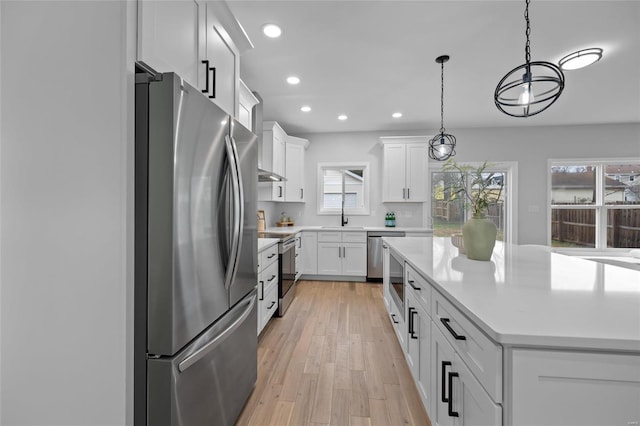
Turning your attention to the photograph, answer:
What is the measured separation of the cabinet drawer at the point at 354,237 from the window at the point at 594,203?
337 centimetres

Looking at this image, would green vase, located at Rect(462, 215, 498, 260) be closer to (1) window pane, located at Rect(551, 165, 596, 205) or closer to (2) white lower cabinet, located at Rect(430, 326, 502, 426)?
(2) white lower cabinet, located at Rect(430, 326, 502, 426)

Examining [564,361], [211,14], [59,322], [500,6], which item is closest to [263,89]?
[211,14]

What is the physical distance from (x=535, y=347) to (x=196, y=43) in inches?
69.3

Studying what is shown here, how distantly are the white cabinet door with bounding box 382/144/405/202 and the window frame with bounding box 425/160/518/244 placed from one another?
492 mm

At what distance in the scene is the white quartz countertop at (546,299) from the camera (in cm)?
67

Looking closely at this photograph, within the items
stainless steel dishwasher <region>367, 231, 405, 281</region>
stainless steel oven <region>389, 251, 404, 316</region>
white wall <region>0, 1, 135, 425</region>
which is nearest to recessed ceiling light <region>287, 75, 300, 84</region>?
stainless steel oven <region>389, 251, 404, 316</region>

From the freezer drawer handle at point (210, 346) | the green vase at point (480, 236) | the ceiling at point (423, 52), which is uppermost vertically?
the ceiling at point (423, 52)

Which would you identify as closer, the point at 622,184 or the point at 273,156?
the point at 273,156

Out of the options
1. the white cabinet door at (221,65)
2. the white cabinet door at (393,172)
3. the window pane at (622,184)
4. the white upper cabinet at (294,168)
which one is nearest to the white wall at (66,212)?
the white cabinet door at (221,65)

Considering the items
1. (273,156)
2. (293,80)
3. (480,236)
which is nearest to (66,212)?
(480,236)

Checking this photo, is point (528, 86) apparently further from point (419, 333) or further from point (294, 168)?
point (294, 168)

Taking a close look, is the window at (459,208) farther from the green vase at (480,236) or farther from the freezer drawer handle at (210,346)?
the freezer drawer handle at (210,346)

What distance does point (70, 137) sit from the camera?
0.95 meters

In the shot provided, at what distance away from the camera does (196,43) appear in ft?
4.43
